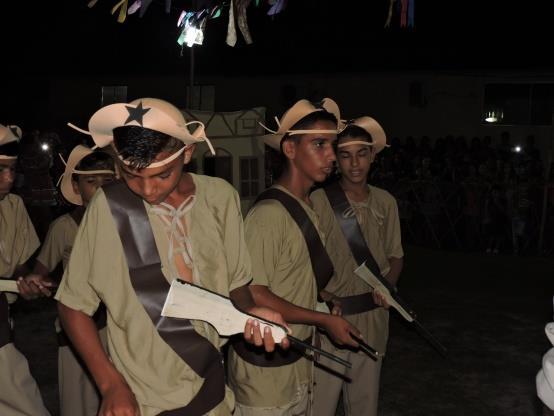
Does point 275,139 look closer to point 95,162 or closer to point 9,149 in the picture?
point 95,162

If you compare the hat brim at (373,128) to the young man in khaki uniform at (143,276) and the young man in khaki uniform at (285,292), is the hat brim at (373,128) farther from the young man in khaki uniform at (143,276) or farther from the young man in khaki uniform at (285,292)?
the young man in khaki uniform at (143,276)

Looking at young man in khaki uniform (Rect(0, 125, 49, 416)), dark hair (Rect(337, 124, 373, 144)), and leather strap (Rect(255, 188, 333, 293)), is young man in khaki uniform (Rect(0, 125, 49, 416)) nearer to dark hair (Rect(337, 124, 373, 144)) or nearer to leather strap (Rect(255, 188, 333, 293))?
leather strap (Rect(255, 188, 333, 293))

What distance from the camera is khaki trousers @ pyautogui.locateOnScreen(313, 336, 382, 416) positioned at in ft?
17.2

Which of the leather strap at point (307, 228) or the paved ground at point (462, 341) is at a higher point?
the leather strap at point (307, 228)

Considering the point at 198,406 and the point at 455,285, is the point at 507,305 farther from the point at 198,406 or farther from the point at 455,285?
the point at 198,406

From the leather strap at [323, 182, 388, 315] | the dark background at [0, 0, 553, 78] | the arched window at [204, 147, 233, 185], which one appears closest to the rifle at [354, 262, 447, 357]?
the leather strap at [323, 182, 388, 315]

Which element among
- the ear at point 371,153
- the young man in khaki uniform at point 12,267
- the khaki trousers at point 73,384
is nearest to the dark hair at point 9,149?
the young man in khaki uniform at point 12,267

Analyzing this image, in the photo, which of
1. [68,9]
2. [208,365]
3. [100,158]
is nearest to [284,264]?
[208,365]

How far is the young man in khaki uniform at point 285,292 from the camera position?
4.19 m

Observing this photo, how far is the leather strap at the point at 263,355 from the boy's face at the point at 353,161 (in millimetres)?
1515

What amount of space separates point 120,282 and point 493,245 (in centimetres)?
1146

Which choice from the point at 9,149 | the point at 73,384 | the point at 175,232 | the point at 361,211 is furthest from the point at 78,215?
the point at 175,232

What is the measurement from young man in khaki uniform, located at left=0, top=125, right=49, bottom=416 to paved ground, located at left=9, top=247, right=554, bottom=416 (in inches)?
69.8

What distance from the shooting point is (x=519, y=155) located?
16266mm
